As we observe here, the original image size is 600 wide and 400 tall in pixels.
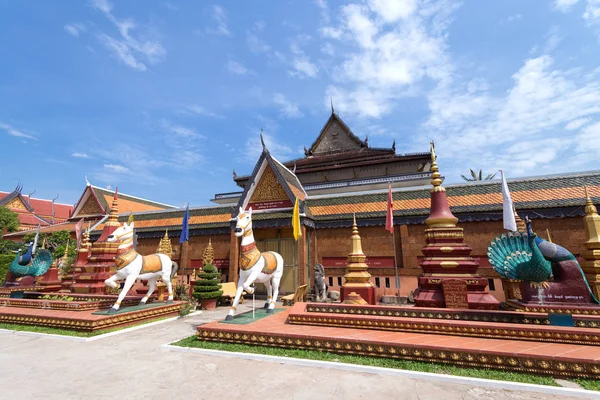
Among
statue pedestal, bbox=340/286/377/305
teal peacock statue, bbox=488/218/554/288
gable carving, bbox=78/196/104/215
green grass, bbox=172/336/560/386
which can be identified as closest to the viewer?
green grass, bbox=172/336/560/386

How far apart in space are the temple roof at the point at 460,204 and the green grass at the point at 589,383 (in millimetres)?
9318

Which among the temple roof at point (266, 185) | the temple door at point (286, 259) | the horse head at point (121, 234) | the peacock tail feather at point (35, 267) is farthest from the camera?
the temple roof at point (266, 185)

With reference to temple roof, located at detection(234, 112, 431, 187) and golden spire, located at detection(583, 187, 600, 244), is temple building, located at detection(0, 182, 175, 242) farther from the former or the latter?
golden spire, located at detection(583, 187, 600, 244)

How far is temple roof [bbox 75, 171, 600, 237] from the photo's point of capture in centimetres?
1130

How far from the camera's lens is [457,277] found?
640cm

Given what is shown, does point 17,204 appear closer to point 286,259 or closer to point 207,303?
point 207,303

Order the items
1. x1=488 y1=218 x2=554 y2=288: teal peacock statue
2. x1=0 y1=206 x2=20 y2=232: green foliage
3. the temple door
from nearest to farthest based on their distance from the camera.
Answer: x1=488 y1=218 x2=554 y2=288: teal peacock statue, the temple door, x1=0 y1=206 x2=20 y2=232: green foliage

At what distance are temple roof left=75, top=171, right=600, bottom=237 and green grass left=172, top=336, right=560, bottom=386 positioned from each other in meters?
8.34

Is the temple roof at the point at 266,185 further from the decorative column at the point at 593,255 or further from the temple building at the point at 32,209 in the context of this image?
the temple building at the point at 32,209

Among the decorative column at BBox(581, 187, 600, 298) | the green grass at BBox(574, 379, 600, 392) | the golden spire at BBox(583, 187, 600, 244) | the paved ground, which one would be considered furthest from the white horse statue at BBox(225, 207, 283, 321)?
the golden spire at BBox(583, 187, 600, 244)

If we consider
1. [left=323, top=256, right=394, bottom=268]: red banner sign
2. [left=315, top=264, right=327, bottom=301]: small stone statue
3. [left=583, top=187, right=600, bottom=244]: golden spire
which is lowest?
[left=315, top=264, right=327, bottom=301]: small stone statue

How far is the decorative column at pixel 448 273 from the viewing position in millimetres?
6172

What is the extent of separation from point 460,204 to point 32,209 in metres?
46.2

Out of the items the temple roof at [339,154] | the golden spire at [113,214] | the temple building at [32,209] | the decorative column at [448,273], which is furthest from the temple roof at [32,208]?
the decorative column at [448,273]
